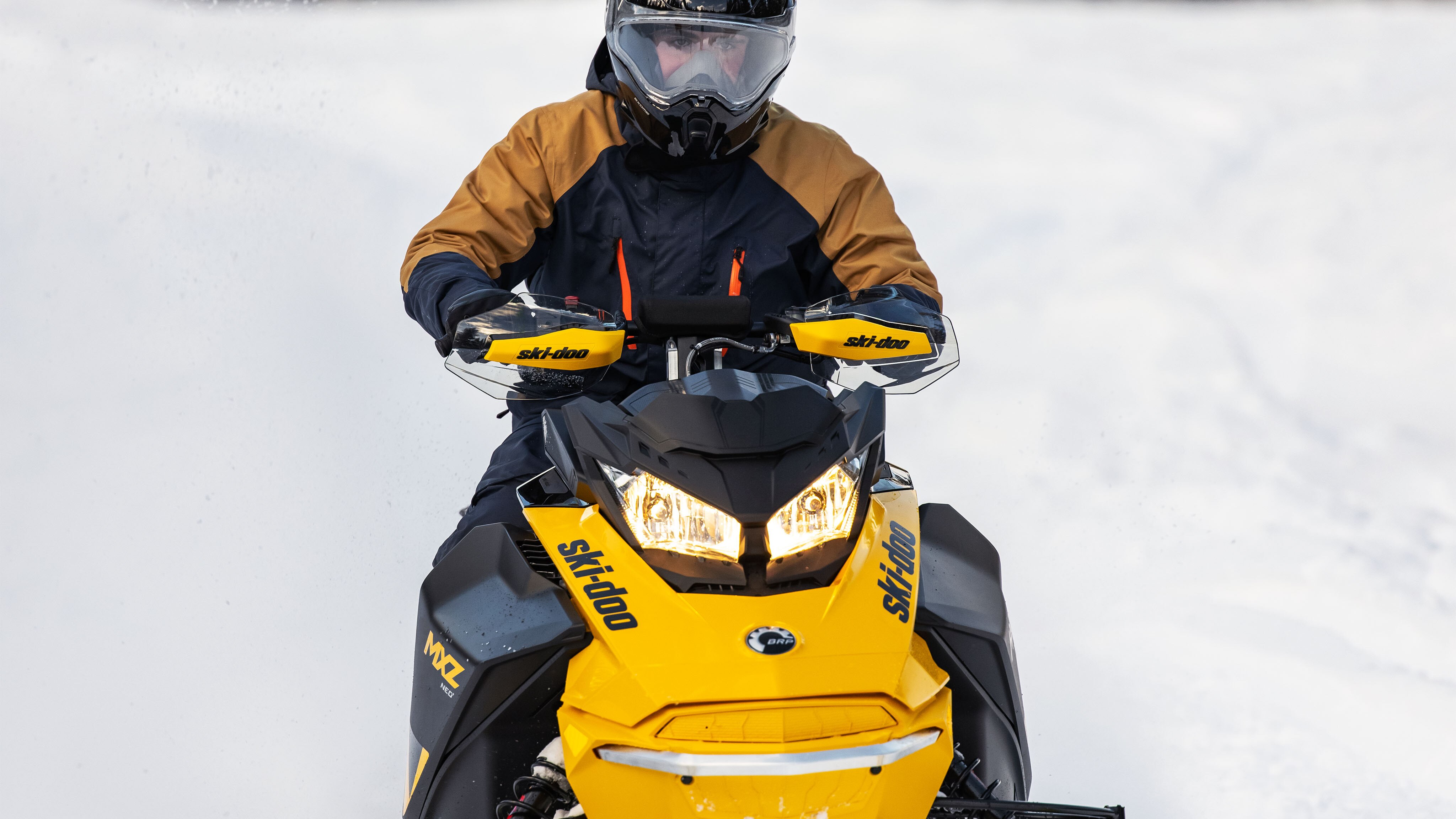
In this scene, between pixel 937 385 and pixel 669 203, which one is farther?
pixel 937 385

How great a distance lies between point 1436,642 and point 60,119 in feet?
20.2

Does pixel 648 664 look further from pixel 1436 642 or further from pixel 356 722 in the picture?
pixel 1436 642

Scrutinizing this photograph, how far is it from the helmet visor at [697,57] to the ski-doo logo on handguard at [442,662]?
1.11 m

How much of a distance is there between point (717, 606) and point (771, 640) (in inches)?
3.2

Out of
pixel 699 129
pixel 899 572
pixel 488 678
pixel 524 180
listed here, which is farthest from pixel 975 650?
pixel 524 180

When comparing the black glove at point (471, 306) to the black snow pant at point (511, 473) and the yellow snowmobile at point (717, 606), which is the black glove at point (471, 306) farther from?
the black snow pant at point (511, 473)

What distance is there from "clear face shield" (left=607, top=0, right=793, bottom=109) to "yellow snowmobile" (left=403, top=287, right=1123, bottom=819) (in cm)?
57

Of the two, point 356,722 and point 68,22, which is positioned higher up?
point 68,22

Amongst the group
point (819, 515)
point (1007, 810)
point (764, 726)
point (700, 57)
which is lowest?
point (1007, 810)

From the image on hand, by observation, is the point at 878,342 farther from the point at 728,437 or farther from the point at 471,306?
the point at 471,306

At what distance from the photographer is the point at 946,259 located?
6.43m

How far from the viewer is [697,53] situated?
2324mm

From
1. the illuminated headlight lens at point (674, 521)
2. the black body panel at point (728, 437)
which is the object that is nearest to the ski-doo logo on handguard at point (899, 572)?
the black body panel at point (728, 437)

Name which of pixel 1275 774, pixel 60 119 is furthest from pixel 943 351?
pixel 60 119
